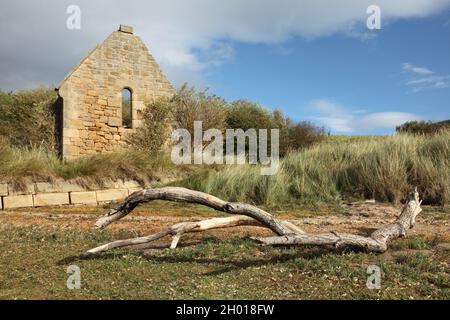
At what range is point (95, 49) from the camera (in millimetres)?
17281

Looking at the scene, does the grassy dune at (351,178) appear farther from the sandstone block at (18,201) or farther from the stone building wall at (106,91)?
the stone building wall at (106,91)

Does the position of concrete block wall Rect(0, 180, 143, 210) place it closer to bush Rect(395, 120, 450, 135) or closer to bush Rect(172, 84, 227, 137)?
bush Rect(172, 84, 227, 137)

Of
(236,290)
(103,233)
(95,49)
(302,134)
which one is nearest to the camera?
(236,290)

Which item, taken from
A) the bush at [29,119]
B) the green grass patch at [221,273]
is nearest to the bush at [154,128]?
the bush at [29,119]

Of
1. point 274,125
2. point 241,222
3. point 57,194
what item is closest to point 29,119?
point 57,194

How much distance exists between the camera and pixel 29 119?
17.9 m

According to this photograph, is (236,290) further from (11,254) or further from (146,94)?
(146,94)

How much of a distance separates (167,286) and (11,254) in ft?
9.04

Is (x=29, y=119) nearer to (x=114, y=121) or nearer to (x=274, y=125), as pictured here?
(x=114, y=121)

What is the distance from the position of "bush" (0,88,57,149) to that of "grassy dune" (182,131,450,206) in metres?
7.28

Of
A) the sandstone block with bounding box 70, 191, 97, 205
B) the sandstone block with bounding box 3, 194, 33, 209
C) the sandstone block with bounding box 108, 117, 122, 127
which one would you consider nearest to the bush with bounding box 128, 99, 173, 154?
the sandstone block with bounding box 108, 117, 122, 127

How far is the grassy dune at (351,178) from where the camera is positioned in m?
11.1
